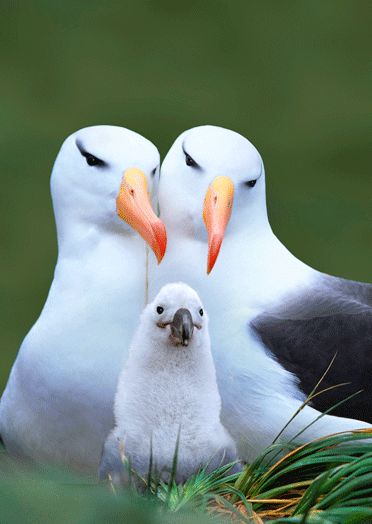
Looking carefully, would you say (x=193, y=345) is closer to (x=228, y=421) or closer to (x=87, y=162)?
(x=228, y=421)

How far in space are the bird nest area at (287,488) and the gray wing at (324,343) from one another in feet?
0.56

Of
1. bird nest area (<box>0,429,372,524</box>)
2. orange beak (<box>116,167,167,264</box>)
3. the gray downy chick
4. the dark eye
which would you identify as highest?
the dark eye

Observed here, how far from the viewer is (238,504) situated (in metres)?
3.09

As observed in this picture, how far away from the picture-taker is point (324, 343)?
355 centimetres

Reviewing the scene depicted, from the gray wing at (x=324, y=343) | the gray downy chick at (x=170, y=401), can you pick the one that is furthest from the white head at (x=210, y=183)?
the gray downy chick at (x=170, y=401)

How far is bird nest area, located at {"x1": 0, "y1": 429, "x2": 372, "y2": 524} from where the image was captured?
→ 9.51 feet

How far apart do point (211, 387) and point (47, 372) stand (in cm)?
53

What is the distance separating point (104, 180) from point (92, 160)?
0.23 ft

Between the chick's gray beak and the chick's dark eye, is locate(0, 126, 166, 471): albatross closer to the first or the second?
the chick's dark eye

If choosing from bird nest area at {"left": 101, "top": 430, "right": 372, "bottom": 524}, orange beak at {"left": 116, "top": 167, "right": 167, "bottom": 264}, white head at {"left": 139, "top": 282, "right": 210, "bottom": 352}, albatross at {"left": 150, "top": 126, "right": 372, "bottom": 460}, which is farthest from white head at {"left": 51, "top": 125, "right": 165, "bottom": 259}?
bird nest area at {"left": 101, "top": 430, "right": 372, "bottom": 524}

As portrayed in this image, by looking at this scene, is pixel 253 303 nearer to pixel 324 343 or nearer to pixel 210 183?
pixel 324 343

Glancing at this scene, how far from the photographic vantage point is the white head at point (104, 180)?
141 inches

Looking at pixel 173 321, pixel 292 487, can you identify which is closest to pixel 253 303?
pixel 173 321

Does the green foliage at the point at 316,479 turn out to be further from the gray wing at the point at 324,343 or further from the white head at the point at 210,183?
the white head at the point at 210,183
